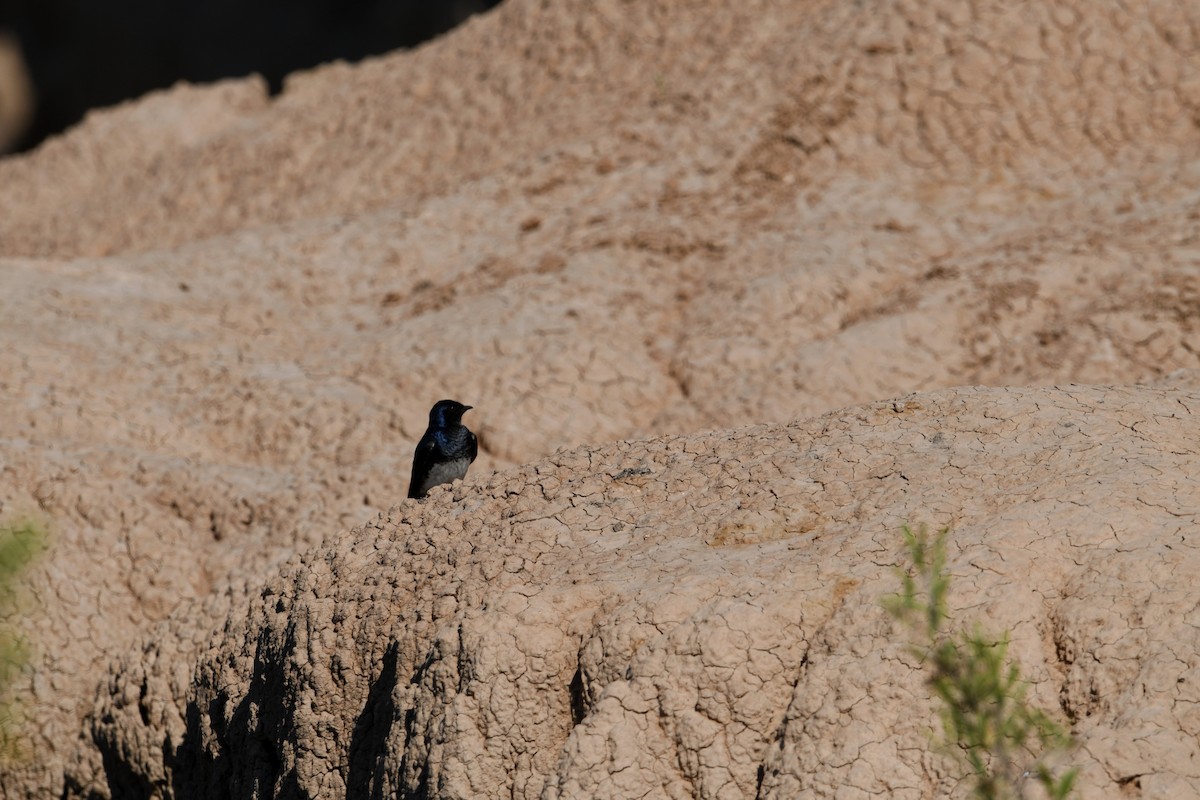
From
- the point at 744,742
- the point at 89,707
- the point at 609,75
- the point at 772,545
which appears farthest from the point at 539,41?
the point at 744,742

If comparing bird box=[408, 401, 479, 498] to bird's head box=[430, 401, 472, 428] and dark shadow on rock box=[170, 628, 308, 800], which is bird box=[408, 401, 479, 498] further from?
dark shadow on rock box=[170, 628, 308, 800]

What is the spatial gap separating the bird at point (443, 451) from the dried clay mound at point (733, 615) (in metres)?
0.64

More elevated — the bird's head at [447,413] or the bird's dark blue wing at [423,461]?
the bird's head at [447,413]

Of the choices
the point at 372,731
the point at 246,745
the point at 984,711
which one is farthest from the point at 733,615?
the point at 246,745

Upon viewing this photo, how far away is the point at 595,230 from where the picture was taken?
840 centimetres

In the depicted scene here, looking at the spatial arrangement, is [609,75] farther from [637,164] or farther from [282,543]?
[282,543]

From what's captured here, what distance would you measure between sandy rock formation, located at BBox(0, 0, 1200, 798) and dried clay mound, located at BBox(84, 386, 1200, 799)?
0.01 metres

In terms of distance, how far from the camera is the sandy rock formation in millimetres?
3715

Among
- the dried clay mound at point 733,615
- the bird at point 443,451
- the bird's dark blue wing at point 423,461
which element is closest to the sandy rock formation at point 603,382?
the dried clay mound at point 733,615

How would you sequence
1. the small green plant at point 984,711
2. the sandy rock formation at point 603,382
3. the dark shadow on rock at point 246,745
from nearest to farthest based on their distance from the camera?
the small green plant at point 984,711 < the sandy rock formation at point 603,382 < the dark shadow on rock at point 246,745

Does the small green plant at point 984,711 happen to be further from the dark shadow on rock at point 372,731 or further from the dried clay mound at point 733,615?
the dark shadow on rock at point 372,731

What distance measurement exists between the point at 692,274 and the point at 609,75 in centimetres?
217

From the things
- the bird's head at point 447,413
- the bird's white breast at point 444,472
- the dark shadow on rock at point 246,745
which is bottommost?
the dark shadow on rock at point 246,745

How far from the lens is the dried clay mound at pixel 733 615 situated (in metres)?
3.42
